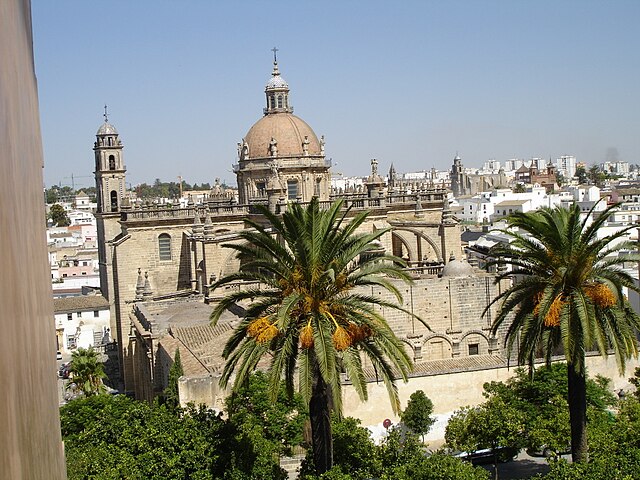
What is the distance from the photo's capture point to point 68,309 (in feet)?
150

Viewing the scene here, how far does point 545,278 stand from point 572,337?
1201 millimetres

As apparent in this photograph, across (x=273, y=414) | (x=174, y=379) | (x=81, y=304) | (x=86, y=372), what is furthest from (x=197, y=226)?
(x=273, y=414)

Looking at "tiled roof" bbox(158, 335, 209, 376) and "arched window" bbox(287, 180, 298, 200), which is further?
"arched window" bbox(287, 180, 298, 200)

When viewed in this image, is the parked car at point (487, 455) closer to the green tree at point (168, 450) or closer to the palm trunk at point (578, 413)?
the palm trunk at point (578, 413)

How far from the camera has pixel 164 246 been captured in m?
36.0

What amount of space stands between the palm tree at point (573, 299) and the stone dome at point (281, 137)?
24586mm

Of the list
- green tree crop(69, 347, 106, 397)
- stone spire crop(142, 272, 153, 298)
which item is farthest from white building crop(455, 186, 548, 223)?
green tree crop(69, 347, 106, 397)

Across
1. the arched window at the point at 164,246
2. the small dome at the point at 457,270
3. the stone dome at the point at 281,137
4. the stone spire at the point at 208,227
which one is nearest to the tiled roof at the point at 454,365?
the small dome at the point at 457,270

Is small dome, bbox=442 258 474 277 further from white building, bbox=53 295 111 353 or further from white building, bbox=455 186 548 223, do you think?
white building, bbox=455 186 548 223

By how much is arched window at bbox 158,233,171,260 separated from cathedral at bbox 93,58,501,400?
0.14 ft

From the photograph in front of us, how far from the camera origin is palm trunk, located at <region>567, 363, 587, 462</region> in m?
14.2

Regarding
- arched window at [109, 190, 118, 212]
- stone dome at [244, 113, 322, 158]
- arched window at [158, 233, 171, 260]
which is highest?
stone dome at [244, 113, 322, 158]

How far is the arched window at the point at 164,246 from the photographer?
118ft

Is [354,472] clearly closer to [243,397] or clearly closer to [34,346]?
[243,397]
